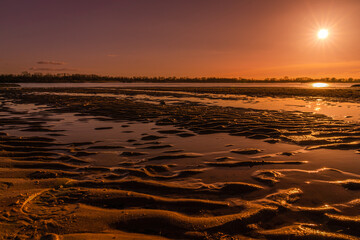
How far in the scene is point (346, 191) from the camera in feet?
12.4

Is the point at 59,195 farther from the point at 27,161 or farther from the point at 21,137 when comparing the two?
the point at 21,137

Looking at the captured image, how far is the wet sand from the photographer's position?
277 centimetres

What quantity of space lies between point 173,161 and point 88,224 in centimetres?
272

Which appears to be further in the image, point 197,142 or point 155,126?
point 155,126

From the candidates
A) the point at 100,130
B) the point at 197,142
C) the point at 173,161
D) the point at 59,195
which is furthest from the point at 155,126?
the point at 59,195

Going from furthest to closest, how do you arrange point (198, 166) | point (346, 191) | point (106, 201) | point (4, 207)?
1. point (198, 166)
2. point (346, 191)
3. point (106, 201)
4. point (4, 207)

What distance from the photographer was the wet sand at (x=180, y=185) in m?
2.77

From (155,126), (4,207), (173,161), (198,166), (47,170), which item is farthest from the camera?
(155,126)

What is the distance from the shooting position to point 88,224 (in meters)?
2.80

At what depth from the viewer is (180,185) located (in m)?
4.03

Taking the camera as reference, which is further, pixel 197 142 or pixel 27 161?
pixel 197 142

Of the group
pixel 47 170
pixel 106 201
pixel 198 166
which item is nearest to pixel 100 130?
pixel 47 170

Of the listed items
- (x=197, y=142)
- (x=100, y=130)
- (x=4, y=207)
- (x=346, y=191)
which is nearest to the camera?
(x=4, y=207)

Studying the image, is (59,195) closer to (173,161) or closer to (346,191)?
(173,161)
